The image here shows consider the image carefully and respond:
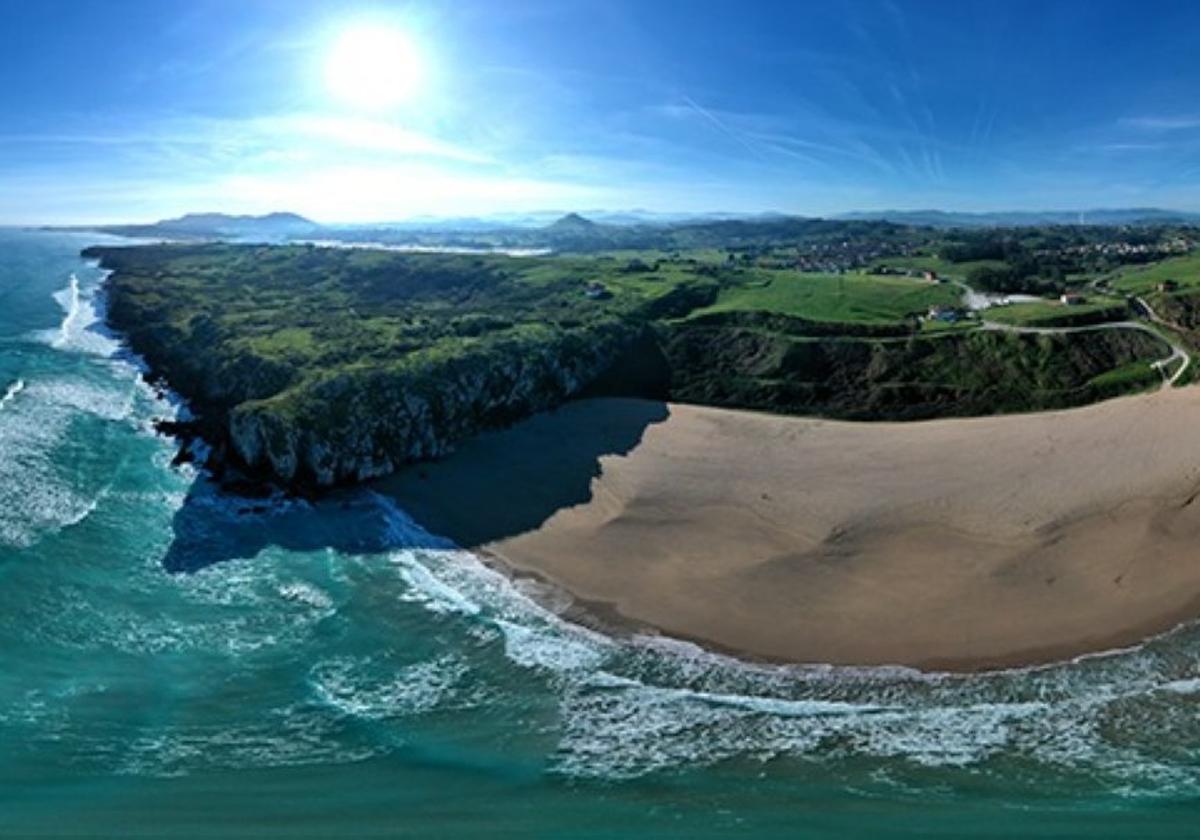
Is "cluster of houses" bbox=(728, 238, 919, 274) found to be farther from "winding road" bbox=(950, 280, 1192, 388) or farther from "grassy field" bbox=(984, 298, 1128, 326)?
"winding road" bbox=(950, 280, 1192, 388)

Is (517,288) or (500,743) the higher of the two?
(517,288)

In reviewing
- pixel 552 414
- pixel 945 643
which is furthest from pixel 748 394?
pixel 945 643

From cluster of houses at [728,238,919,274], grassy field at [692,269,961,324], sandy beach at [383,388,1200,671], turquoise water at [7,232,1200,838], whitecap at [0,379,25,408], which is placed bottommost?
turquoise water at [7,232,1200,838]

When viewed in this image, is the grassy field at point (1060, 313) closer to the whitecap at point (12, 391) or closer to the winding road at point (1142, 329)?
the winding road at point (1142, 329)

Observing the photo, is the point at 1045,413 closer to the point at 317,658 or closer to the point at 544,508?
the point at 544,508

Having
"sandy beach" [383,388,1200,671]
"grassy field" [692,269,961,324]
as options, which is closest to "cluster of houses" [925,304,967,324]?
"grassy field" [692,269,961,324]
